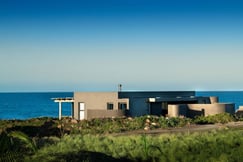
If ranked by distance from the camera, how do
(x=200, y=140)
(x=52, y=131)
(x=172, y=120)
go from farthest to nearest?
(x=172, y=120)
(x=52, y=131)
(x=200, y=140)

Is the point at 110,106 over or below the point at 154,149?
over

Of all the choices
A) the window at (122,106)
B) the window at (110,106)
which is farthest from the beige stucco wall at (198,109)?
the window at (110,106)

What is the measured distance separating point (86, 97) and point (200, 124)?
28.8ft

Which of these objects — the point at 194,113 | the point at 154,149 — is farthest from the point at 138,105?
the point at 154,149

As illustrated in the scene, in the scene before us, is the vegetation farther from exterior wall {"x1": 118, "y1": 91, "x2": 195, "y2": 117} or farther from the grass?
exterior wall {"x1": 118, "y1": 91, "x2": 195, "y2": 117}

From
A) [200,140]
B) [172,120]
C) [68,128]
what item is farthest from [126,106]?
[200,140]

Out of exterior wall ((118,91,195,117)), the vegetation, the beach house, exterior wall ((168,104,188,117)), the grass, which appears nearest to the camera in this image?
the vegetation

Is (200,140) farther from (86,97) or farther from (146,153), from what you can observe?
(86,97)

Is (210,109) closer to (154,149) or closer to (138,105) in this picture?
(138,105)

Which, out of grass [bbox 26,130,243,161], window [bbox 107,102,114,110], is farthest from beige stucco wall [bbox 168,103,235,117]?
grass [bbox 26,130,243,161]

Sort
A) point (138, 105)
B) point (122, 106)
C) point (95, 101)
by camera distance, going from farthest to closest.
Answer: point (95, 101) < point (138, 105) < point (122, 106)

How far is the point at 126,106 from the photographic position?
28.0m

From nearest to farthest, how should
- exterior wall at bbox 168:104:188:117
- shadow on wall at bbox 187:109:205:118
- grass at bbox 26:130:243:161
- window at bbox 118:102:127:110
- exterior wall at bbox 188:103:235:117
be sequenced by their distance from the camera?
grass at bbox 26:130:243:161 < exterior wall at bbox 168:104:188:117 < exterior wall at bbox 188:103:235:117 < shadow on wall at bbox 187:109:205:118 < window at bbox 118:102:127:110

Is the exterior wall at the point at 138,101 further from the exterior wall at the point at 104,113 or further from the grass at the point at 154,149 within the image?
the grass at the point at 154,149
